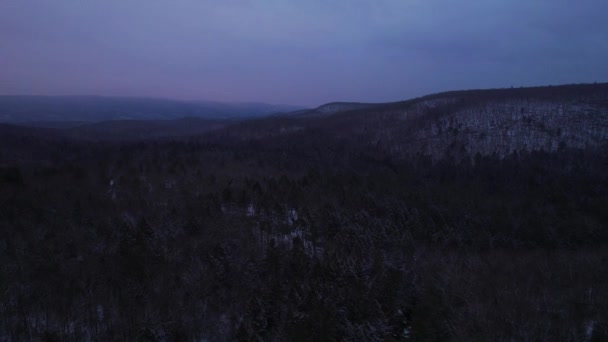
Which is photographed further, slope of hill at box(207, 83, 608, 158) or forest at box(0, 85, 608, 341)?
slope of hill at box(207, 83, 608, 158)

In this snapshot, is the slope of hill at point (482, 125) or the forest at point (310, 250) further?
the slope of hill at point (482, 125)

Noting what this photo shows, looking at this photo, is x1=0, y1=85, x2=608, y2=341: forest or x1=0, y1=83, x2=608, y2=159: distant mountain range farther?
x1=0, y1=83, x2=608, y2=159: distant mountain range

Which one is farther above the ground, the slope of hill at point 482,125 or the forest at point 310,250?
the slope of hill at point 482,125

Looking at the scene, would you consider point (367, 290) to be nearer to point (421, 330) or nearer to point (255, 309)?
point (421, 330)

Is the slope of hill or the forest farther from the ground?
the slope of hill

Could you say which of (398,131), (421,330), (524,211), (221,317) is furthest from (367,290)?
(398,131)

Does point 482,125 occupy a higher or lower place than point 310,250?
higher

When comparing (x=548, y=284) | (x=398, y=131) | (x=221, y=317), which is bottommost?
(x=221, y=317)

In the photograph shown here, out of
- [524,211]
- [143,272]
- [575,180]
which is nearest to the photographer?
[143,272]

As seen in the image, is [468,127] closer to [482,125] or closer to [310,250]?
[482,125]

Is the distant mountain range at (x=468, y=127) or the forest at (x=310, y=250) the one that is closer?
the forest at (x=310, y=250)

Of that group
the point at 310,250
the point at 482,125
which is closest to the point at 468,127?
the point at 482,125
